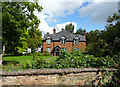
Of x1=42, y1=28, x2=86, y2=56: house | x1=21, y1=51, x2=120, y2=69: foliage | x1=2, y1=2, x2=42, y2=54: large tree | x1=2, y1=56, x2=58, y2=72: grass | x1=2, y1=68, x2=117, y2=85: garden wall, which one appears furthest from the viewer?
x1=42, y1=28, x2=86, y2=56: house

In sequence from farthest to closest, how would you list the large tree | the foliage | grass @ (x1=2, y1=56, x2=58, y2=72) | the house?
1. the house
2. the large tree
3. grass @ (x1=2, y1=56, x2=58, y2=72)
4. the foliage

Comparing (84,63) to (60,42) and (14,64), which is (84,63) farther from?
(60,42)

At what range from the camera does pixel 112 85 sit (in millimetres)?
3668

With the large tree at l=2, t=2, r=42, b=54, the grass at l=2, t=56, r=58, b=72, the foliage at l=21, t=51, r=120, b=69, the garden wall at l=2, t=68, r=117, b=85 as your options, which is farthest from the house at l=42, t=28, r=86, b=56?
the garden wall at l=2, t=68, r=117, b=85

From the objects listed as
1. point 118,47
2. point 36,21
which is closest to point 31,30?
point 36,21

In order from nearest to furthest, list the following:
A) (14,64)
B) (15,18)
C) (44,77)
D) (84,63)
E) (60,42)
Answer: (44,77) < (84,63) < (15,18) < (14,64) < (60,42)

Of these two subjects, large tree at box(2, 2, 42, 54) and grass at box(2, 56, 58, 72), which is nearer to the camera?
grass at box(2, 56, 58, 72)

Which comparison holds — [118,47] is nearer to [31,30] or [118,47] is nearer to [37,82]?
[37,82]

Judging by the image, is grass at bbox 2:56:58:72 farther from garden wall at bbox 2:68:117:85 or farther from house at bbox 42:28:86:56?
house at bbox 42:28:86:56

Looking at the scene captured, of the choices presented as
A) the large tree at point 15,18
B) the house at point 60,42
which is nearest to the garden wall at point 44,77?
the large tree at point 15,18

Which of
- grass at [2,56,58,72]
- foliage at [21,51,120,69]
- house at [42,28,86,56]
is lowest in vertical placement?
grass at [2,56,58,72]

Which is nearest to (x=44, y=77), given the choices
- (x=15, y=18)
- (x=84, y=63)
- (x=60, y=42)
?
(x=84, y=63)

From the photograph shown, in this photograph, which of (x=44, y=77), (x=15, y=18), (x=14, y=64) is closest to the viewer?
(x=44, y=77)

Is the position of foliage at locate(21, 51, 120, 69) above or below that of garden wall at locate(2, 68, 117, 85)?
above
